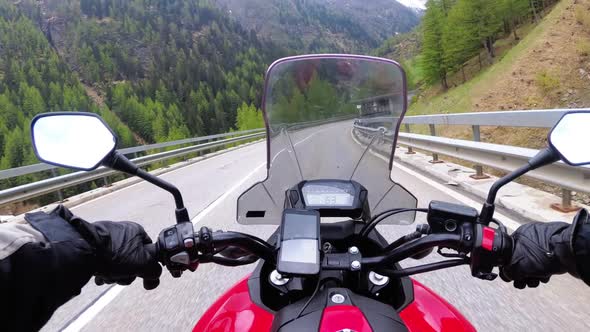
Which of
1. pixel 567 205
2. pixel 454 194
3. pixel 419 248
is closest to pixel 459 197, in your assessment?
pixel 454 194

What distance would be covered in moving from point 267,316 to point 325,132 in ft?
3.28

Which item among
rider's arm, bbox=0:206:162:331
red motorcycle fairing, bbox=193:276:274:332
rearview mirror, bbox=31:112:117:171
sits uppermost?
rearview mirror, bbox=31:112:117:171

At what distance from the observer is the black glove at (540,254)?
120cm

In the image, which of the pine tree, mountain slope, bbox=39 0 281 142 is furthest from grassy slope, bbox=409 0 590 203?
mountain slope, bbox=39 0 281 142

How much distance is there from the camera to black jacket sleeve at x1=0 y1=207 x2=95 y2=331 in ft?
3.02

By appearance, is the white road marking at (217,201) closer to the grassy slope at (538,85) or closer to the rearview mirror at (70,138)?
the rearview mirror at (70,138)

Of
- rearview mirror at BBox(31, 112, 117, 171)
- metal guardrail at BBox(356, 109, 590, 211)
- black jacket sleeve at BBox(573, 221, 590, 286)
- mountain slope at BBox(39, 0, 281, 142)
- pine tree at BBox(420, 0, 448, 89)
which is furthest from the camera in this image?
mountain slope at BBox(39, 0, 281, 142)

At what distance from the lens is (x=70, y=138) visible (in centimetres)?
142

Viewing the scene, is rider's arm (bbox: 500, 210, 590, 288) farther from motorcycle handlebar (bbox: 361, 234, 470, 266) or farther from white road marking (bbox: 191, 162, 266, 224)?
white road marking (bbox: 191, 162, 266, 224)

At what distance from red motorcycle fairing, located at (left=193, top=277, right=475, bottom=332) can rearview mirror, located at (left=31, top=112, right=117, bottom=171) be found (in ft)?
2.20

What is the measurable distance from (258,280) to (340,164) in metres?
0.72

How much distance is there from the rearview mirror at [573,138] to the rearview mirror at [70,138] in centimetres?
137

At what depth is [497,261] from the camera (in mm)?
1300

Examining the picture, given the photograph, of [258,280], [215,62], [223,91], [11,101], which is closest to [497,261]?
[258,280]
